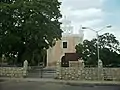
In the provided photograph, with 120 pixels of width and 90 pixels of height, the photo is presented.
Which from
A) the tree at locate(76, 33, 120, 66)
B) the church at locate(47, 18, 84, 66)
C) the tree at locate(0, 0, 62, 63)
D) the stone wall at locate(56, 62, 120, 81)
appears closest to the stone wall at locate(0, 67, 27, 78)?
the stone wall at locate(56, 62, 120, 81)

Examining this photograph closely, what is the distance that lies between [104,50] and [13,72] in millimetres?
15854

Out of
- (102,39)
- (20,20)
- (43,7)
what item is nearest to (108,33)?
(102,39)

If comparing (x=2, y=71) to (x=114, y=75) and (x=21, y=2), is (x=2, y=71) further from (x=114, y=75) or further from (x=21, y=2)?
(x=114, y=75)

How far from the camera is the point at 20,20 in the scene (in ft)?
116

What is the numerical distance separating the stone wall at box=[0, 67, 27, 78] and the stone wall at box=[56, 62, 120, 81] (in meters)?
4.16

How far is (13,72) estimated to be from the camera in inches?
1111

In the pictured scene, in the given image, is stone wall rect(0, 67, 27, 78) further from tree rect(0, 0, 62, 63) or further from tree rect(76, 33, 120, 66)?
tree rect(76, 33, 120, 66)

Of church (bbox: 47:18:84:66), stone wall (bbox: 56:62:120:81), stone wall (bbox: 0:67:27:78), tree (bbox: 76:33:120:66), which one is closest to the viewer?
stone wall (bbox: 56:62:120:81)

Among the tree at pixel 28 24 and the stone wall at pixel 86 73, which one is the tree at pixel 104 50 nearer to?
the tree at pixel 28 24

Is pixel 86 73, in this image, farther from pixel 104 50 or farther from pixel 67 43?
pixel 67 43

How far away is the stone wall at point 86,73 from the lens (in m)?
25.6

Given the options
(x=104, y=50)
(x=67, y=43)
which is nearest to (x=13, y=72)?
(x=104, y=50)

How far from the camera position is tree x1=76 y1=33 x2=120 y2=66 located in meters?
38.3

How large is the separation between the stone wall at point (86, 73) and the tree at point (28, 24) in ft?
31.2
